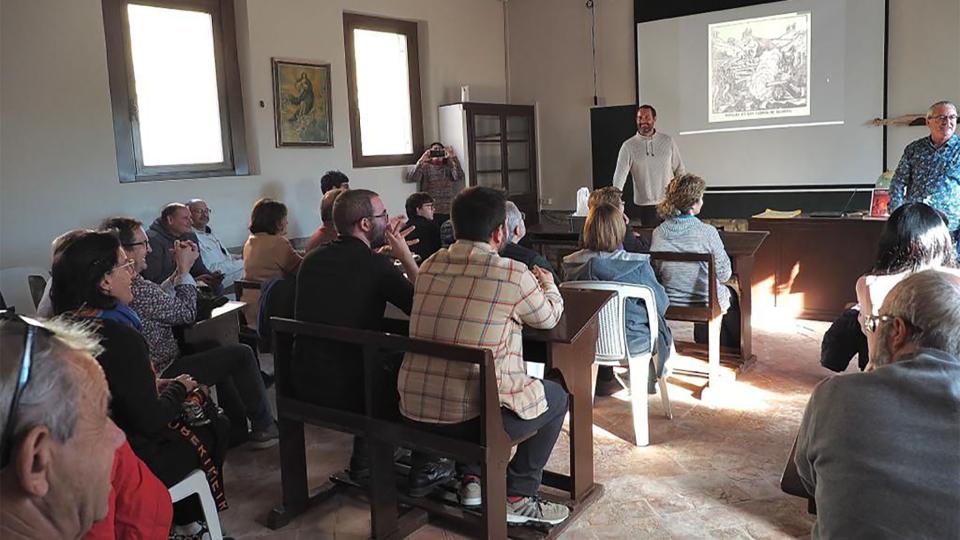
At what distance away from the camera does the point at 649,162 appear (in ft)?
20.3

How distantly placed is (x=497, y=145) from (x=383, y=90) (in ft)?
4.28

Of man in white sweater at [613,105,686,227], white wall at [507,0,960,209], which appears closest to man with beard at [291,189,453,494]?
man in white sweater at [613,105,686,227]

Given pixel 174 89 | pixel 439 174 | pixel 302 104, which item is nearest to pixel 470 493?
pixel 174 89

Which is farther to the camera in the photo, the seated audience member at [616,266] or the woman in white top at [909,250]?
the seated audience member at [616,266]

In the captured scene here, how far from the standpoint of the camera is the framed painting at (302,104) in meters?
6.23

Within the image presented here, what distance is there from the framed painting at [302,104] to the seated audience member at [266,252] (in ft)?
8.45

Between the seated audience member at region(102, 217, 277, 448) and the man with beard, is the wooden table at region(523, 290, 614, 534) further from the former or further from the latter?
the seated audience member at region(102, 217, 277, 448)

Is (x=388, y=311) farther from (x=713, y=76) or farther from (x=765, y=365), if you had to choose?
(x=713, y=76)

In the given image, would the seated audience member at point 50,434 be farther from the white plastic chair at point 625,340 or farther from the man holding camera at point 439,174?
the man holding camera at point 439,174

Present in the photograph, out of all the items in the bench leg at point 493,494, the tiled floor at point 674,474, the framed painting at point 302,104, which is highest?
the framed painting at point 302,104

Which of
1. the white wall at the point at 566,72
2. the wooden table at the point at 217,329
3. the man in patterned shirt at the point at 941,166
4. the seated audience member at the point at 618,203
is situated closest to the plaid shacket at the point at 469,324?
the wooden table at the point at 217,329

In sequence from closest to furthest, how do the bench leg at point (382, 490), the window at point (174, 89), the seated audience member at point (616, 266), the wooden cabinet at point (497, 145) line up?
the bench leg at point (382, 490) < the seated audience member at point (616, 266) < the window at point (174, 89) < the wooden cabinet at point (497, 145)

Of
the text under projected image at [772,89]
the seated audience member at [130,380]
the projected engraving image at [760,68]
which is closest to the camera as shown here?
the seated audience member at [130,380]

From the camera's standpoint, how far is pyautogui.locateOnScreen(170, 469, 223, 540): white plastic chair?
6.91 ft
